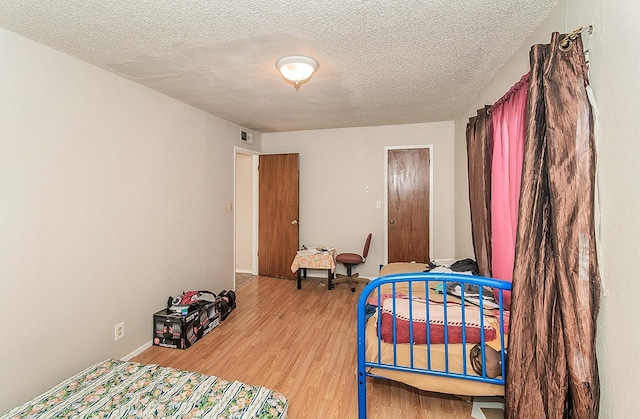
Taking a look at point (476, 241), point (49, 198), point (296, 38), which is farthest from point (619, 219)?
point (49, 198)

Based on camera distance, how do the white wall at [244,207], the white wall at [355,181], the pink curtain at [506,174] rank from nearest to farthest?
the pink curtain at [506,174]
the white wall at [355,181]
the white wall at [244,207]

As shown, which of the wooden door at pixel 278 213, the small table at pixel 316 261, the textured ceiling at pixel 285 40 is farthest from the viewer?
the wooden door at pixel 278 213

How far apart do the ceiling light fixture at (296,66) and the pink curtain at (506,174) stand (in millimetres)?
1412

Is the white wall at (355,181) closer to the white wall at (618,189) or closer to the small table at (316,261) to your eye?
the small table at (316,261)

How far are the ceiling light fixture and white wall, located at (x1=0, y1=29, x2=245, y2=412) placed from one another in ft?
4.74

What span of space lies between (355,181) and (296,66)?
2.79 meters

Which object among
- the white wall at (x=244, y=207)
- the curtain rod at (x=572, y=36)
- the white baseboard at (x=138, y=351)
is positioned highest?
the curtain rod at (x=572, y=36)

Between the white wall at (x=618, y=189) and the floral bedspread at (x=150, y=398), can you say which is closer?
the white wall at (x=618, y=189)

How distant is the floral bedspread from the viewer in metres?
1.70

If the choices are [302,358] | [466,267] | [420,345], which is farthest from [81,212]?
[466,267]

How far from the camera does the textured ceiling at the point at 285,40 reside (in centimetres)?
162

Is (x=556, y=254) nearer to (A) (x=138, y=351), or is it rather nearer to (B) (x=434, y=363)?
(B) (x=434, y=363)

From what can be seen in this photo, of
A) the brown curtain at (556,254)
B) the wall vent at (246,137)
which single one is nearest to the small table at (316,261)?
the wall vent at (246,137)

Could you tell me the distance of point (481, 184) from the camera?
265 centimetres
